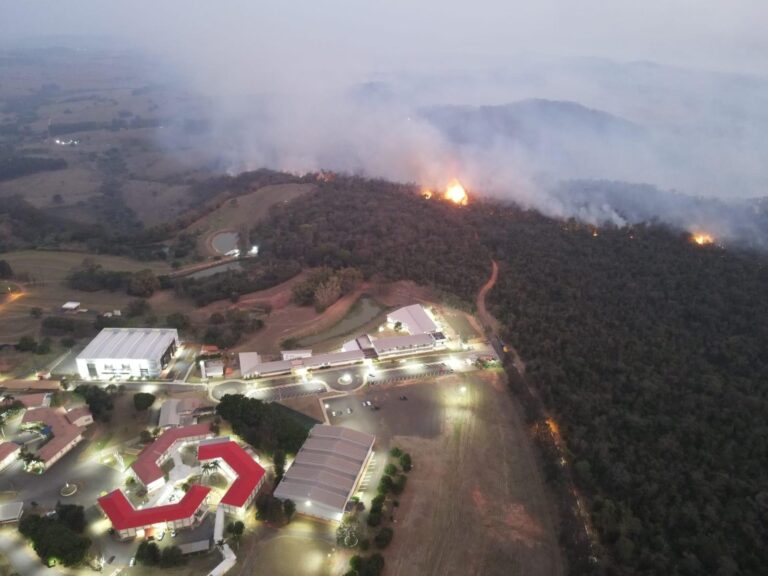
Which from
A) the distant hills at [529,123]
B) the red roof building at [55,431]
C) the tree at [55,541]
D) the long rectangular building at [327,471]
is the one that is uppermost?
the tree at [55,541]

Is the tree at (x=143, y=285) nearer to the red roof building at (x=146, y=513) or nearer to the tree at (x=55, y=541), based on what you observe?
the red roof building at (x=146, y=513)

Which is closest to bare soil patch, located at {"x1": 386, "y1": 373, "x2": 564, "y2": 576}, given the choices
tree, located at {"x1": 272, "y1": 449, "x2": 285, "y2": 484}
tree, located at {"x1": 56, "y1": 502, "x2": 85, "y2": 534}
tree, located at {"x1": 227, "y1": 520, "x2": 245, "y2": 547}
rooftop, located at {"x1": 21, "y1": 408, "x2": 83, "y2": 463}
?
tree, located at {"x1": 272, "y1": 449, "x2": 285, "y2": 484}

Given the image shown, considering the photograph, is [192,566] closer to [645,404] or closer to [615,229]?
[645,404]

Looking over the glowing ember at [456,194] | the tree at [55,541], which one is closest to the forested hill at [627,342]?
the glowing ember at [456,194]

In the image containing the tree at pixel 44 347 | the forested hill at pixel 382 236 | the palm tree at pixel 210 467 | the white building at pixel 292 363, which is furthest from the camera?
the forested hill at pixel 382 236

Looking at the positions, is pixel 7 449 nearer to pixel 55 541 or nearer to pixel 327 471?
pixel 55 541

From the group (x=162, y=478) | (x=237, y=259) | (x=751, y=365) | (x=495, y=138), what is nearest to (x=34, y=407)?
(x=162, y=478)

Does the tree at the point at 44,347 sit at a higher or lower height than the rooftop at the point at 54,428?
lower
